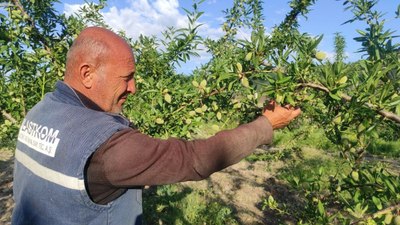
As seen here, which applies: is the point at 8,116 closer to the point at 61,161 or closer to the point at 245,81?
the point at 61,161

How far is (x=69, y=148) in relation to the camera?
4.23 ft

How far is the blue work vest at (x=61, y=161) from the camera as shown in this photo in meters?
1.28

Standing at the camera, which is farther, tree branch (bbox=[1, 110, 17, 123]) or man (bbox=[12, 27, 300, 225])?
tree branch (bbox=[1, 110, 17, 123])

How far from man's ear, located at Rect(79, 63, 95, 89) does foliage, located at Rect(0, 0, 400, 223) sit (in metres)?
0.59

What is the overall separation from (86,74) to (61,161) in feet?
1.25

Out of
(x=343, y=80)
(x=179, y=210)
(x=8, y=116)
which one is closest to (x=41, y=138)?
(x=343, y=80)

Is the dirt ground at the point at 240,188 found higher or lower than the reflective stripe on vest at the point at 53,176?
lower

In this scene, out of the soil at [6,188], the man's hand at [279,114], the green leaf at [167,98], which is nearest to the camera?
the man's hand at [279,114]

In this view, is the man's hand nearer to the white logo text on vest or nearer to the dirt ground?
the white logo text on vest

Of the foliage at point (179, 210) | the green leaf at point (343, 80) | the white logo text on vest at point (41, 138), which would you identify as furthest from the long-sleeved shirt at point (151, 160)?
the foliage at point (179, 210)

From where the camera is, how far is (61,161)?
1305 mm

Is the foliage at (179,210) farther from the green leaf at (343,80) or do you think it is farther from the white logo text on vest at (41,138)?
the green leaf at (343,80)

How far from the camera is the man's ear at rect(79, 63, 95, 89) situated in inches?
58.2

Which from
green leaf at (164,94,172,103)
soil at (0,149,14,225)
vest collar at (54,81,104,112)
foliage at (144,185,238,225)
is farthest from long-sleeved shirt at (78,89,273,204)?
soil at (0,149,14,225)
